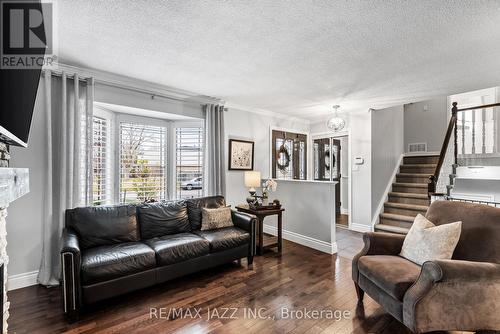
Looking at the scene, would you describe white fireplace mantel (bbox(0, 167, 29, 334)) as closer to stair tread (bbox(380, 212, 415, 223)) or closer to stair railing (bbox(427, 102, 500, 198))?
stair railing (bbox(427, 102, 500, 198))

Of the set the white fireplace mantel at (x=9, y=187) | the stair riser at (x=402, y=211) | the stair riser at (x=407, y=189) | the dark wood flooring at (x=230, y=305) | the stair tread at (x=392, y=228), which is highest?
the white fireplace mantel at (x=9, y=187)

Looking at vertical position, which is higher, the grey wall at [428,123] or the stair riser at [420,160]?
the grey wall at [428,123]

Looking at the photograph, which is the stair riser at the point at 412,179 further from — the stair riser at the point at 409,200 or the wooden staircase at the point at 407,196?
the stair riser at the point at 409,200

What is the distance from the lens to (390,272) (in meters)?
1.94

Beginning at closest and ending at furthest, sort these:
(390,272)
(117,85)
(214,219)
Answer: (390,272)
(117,85)
(214,219)

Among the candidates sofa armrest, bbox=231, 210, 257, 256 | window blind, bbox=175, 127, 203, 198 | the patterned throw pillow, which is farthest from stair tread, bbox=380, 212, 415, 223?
window blind, bbox=175, 127, 203, 198

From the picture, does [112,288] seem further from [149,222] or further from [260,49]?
[260,49]

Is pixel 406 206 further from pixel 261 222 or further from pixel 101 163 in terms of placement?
pixel 101 163

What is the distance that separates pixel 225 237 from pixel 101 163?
1.99m

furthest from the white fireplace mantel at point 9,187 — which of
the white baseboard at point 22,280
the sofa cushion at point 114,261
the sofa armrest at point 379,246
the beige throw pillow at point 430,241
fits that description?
the beige throw pillow at point 430,241

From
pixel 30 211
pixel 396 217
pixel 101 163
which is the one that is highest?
pixel 101 163

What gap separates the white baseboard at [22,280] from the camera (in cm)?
257

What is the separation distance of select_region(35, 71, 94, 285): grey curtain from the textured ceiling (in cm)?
33

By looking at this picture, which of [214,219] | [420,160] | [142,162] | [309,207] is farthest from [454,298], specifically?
[420,160]
